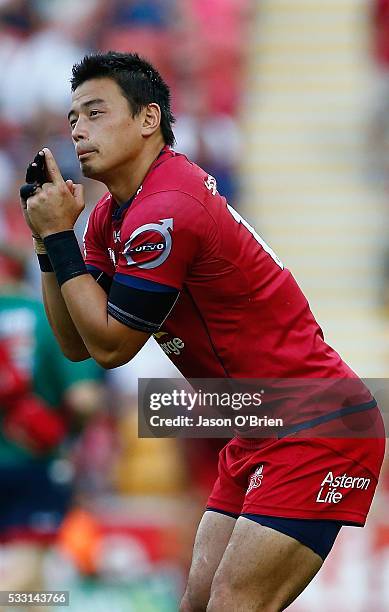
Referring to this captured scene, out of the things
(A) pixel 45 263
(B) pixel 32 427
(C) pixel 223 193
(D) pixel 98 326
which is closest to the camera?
(D) pixel 98 326

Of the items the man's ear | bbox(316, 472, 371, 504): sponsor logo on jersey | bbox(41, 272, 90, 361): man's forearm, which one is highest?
the man's ear

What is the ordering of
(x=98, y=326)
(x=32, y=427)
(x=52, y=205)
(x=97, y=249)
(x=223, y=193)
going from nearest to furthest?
1. (x=98, y=326)
2. (x=52, y=205)
3. (x=97, y=249)
4. (x=32, y=427)
5. (x=223, y=193)

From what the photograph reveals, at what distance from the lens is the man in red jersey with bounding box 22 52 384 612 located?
3730 mm

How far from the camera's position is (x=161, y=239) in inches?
146

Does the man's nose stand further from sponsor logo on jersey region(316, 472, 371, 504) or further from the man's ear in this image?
sponsor logo on jersey region(316, 472, 371, 504)

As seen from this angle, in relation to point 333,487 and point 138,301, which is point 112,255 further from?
point 333,487

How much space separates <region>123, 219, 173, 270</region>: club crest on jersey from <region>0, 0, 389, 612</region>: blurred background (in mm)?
2855

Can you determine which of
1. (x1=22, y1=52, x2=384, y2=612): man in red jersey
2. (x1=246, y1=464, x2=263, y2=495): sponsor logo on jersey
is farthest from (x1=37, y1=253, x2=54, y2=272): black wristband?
(x1=246, y1=464, x2=263, y2=495): sponsor logo on jersey

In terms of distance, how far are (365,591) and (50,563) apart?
6.15ft

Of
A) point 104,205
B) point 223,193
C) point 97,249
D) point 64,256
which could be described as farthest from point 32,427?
point 223,193

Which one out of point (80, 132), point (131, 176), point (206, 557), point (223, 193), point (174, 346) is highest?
point (223, 193)

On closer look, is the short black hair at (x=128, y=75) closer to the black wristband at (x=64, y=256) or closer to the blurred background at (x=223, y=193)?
the black wristband at (x=64, y=256)

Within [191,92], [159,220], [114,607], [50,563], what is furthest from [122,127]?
[191,92]

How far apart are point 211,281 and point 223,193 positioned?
199 inches
